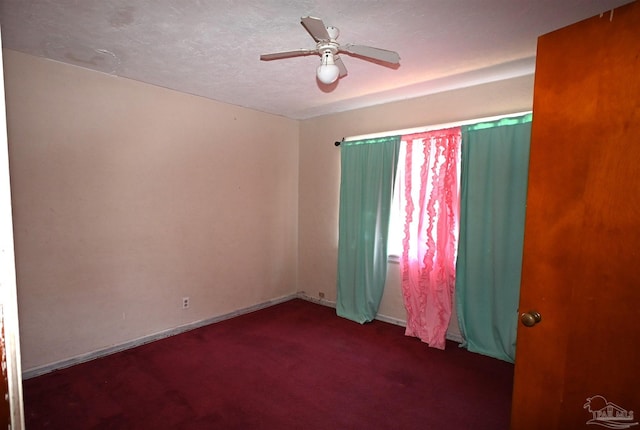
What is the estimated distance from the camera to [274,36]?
1975mm

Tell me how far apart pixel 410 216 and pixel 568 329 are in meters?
1.98

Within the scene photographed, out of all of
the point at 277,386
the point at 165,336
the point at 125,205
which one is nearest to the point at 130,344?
the point at 165,336

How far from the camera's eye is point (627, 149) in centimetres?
104

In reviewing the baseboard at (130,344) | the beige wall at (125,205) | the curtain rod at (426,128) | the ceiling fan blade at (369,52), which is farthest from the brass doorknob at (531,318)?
the baseboard at (130,344)

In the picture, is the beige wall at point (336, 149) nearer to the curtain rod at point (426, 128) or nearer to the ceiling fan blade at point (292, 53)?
the curtain rod at point (426, 128)

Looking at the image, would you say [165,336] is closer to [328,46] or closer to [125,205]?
[125,205]

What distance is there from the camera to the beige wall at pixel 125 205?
7.47ft

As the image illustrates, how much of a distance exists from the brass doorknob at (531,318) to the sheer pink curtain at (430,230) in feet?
5.28

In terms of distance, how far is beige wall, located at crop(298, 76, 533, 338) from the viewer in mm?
2719

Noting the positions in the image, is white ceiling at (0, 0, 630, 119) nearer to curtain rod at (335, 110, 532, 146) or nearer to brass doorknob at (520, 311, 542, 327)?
curtain rod at (335, 110, 532, 146)

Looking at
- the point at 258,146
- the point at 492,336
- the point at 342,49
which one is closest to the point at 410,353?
the point at 492,336

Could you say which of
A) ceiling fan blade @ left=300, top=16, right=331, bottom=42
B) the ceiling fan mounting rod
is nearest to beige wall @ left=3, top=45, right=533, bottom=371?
the ceiling fan mounting rod

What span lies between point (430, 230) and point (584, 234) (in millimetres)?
1819

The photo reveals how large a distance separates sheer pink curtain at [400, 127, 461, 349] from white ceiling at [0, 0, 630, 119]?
600mm
